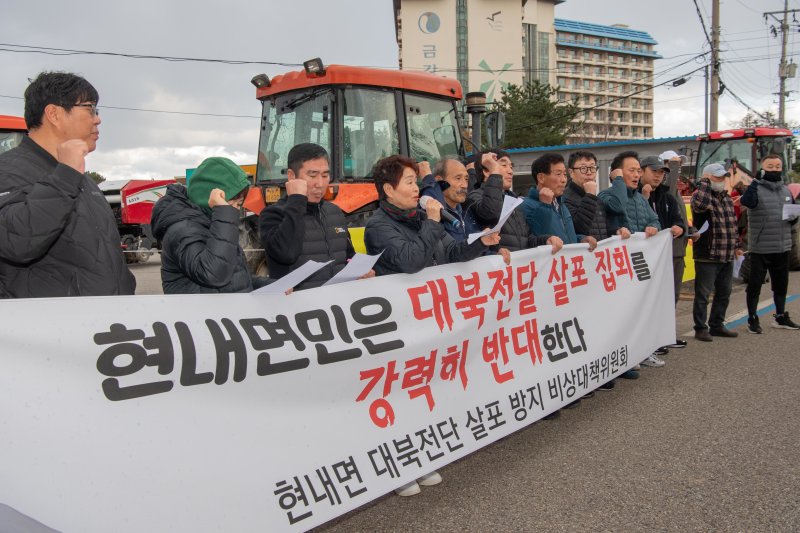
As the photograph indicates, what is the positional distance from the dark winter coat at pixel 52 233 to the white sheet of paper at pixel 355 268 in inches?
35.8

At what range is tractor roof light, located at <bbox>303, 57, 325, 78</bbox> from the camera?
6770 mm

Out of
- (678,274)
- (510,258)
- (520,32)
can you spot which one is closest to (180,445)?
(510,258)

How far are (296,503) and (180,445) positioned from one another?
0.56 m

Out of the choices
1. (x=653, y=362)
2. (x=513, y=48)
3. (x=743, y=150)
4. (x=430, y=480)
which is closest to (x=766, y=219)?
(x=653, y=362)

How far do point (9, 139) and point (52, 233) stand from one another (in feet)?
25.6

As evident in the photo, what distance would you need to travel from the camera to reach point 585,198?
5.22 metres

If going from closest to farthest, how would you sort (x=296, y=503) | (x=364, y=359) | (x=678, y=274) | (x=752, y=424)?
(x=296, y=503) < (x=364, y=359) < (x=752, y=424) < (x=678, y=274)

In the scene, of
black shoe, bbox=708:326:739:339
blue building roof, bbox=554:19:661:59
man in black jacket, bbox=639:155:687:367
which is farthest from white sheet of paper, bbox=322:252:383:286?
blue building roof, bbox=554:19:661:59

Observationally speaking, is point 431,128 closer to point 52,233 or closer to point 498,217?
point 498,217

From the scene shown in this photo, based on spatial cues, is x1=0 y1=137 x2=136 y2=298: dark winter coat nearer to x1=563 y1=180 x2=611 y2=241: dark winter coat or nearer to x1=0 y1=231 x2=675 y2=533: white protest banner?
x1=0 y1=231 x2=675 y2=533: white protest banner

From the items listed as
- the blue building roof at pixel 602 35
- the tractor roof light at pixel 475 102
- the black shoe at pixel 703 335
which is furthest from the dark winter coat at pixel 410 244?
the blue building roof at pixel 602 35

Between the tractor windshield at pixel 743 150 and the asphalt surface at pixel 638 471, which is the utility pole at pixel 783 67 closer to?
the tractor windshield at pixel 743 150

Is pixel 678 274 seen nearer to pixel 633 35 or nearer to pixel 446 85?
pixel 446 85

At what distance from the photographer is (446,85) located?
7688mm
